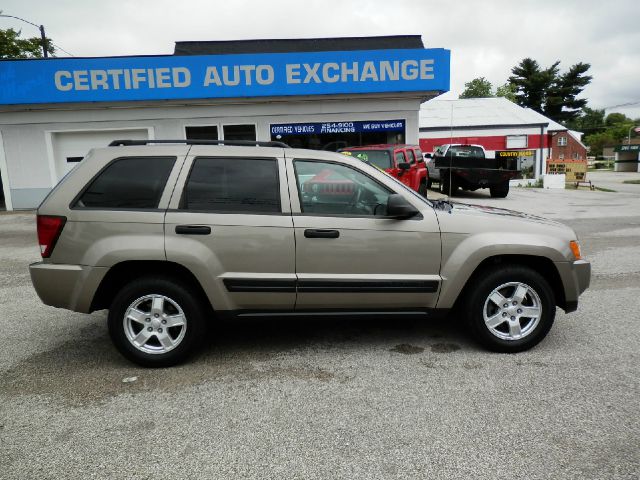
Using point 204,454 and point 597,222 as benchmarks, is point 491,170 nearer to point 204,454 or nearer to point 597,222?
point 597,222

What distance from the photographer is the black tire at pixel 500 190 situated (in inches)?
668

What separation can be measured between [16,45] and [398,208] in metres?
32.8

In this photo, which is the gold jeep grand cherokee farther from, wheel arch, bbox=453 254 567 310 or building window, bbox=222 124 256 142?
building window, bbox=222 124 256 142

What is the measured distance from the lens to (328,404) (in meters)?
3.17

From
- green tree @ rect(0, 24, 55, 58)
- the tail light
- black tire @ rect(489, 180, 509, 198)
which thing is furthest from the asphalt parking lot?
green tree @ rect(0, 24, 55, 58)

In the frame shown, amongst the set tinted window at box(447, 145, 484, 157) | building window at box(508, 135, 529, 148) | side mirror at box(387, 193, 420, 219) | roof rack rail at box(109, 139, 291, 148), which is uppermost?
building window at box(508, 135, 529, 148)

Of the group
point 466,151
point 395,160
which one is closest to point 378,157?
point 395,160

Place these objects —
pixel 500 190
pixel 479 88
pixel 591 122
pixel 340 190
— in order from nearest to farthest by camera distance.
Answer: pixel 340 190 < pixel 500 190 < pixel 479 88 < pixel 591 122

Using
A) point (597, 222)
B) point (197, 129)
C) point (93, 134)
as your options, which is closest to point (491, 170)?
point (597, 222)

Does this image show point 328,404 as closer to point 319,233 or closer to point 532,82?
point 319,233

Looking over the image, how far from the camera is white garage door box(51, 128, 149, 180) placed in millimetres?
14516

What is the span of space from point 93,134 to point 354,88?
8230 millimetres

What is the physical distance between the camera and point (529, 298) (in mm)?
3947

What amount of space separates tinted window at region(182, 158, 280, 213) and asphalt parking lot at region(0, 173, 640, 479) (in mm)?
1294
